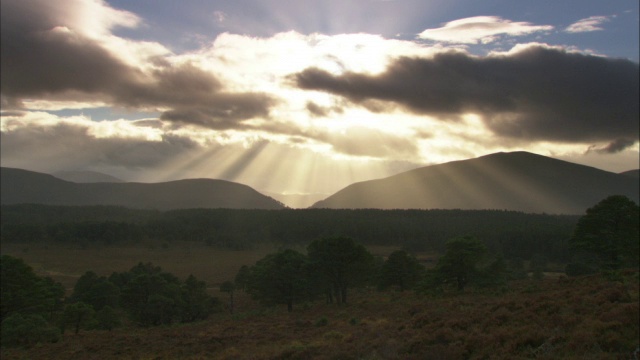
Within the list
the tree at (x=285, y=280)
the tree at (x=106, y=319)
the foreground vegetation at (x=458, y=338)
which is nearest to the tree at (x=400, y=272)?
the tree at (x=285, y=280)

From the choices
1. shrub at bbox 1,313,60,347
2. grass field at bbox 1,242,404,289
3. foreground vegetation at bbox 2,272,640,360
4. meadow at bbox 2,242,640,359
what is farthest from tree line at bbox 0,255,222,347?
grass field at bbox 1,242,404,289

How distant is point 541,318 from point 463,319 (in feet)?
12.1

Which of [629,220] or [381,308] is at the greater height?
[629,220]

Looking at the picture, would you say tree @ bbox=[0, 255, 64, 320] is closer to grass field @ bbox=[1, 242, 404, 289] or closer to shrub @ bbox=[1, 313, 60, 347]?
shrub @ bbox=[1, 313, 60, 347]

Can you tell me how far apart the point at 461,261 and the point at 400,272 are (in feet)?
53.0

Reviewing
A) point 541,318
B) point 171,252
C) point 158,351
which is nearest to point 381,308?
point 158,351

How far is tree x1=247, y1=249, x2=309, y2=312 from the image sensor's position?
5275 cm

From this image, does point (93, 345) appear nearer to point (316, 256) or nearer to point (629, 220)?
point (316, 256)

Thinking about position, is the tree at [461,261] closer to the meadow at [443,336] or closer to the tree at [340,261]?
the meadow at [443,336]

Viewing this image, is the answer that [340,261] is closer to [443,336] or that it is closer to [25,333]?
[25,333]

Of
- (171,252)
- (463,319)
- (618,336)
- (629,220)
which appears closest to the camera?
(618,336)

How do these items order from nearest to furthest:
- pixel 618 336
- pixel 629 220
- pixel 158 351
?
pixel 618 336
pixel 158 351
pixel 629 220

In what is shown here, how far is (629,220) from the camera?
44.1 meters

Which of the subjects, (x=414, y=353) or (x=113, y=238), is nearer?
(x=414, y=353)
